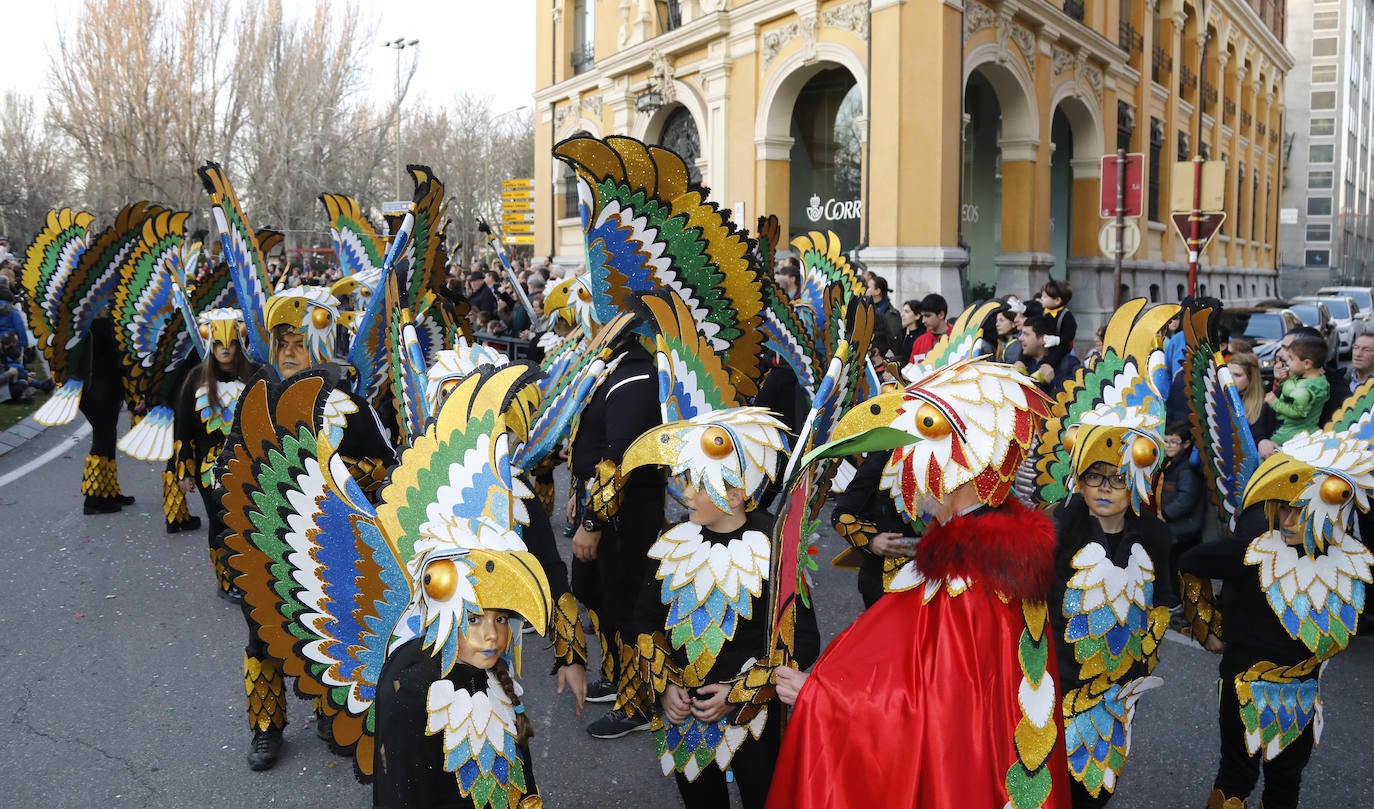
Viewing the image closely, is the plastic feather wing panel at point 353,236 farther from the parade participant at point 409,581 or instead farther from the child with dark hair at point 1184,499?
the child with dark hair at point 1184,499

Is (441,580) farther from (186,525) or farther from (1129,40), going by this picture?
(1129,40)

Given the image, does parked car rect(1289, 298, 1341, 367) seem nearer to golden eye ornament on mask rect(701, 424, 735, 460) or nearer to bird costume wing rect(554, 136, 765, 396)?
bird costume wing rect(554, 136, 765, 396)

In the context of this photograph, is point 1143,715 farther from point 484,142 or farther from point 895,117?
point 484,142

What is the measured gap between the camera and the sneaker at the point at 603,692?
4.75 m

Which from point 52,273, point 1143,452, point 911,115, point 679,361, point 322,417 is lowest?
point 1143,452

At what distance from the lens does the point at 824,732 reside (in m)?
2.40

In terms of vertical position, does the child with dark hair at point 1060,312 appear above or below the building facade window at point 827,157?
below

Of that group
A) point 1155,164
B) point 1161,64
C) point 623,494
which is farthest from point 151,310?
point 1161,64

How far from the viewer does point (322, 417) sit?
2.71 metres

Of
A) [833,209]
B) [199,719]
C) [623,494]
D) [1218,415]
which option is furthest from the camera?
[833,209]

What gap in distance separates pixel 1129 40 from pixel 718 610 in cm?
2589

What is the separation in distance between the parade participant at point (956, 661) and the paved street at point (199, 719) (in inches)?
3.0

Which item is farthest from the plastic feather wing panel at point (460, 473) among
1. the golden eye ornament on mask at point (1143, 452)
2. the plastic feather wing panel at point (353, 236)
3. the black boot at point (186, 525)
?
the plastic feather wing panel at point (353, 236)

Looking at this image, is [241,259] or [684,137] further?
[684,137]
